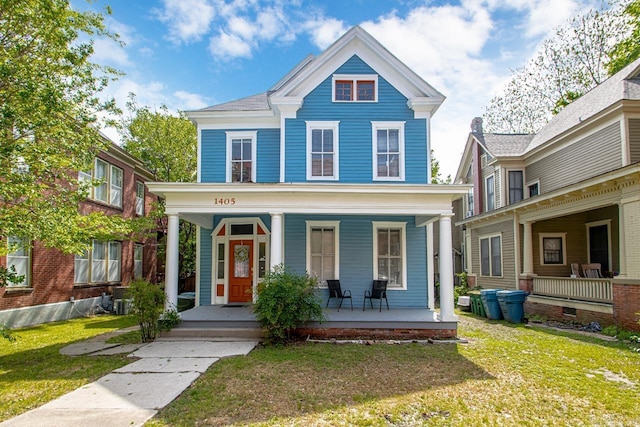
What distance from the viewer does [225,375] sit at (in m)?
5.96

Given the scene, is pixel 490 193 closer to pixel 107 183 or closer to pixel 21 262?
pixel 107 183

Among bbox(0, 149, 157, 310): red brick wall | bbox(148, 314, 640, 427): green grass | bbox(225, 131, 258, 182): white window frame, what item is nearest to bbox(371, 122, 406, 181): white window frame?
bbox(225, 131, 258, 182): white window frame

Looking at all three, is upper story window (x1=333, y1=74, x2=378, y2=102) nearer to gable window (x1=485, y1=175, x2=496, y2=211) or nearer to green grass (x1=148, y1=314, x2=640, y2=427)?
green grass (x1=148, y1=314, x2=640, y2=427)

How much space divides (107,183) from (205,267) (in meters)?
6.88

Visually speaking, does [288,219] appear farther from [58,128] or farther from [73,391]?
[73,391]

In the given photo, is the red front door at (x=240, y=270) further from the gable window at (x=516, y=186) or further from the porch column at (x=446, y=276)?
the gable window at (x=516, y=186)

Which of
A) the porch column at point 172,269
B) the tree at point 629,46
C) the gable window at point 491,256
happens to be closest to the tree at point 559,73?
the tree at point 629,46

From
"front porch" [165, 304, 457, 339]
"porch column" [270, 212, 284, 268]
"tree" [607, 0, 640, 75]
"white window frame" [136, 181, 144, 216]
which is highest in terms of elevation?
"tree" [607, 0, 640, 75]

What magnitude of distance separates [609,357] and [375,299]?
543cm

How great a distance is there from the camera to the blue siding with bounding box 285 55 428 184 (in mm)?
10904

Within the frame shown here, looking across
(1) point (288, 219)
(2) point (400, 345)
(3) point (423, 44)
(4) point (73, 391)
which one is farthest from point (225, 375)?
(3) point (423, 44)

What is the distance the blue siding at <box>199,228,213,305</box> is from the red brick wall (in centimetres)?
510

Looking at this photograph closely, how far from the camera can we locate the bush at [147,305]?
816cm

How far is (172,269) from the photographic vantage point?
9.02m
